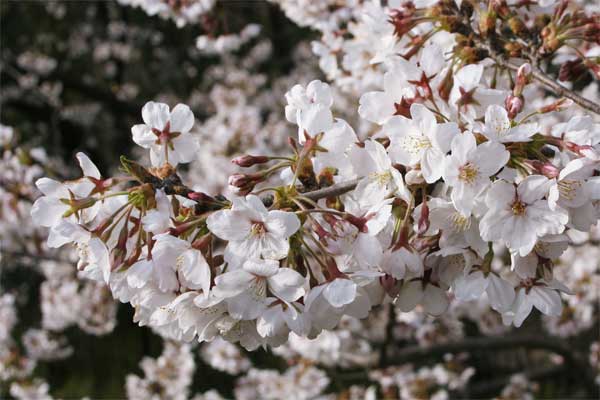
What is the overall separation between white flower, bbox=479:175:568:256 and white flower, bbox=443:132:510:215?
3cm

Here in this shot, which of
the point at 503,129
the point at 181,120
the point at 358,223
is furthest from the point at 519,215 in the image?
the point at 181,120

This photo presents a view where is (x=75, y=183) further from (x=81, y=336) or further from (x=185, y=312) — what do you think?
(x=81, y=336)

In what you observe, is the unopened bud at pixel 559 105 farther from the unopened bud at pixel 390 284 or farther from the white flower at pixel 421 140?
the unopened bud at pixel 390 284

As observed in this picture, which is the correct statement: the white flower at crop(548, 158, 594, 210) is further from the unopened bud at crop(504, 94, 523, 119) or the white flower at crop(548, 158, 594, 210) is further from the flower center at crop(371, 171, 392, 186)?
the flower center at crop(371, 171, 392, 186)

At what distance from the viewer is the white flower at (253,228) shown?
3.08 ft

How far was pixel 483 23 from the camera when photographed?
1342 mm

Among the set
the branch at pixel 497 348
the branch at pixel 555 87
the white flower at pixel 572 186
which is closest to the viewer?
the white flower at pixel 572 186

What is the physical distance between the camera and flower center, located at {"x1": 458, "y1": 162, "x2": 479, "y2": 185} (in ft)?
3.10

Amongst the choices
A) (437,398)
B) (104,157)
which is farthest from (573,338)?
(104,157)

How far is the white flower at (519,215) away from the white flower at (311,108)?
29 centimetres

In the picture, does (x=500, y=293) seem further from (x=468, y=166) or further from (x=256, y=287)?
(x=256, y=287)

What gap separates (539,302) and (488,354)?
448 centimetres

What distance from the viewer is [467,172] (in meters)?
0.95

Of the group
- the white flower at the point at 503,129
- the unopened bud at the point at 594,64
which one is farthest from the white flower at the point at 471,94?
the unopened bud at the point at 594,64
